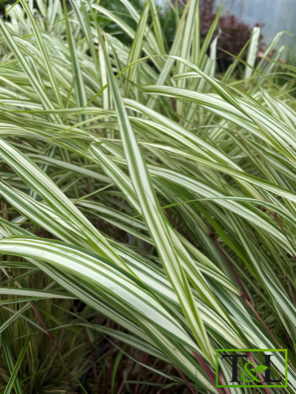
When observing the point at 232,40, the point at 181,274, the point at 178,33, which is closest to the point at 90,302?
the point at 181,274

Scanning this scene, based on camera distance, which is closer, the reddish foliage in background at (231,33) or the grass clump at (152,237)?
the grass clump at (152,237)

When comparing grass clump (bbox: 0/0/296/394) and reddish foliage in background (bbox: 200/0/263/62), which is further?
reddish foliage in background (bbox: 200/0/263/62)

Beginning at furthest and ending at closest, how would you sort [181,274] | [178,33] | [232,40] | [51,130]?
[232,40] → [178,33] → [51,130] → [181,274]

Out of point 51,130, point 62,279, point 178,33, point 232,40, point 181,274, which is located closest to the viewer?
point 181,274

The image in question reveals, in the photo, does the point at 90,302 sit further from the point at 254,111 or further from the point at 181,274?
the point at 254,111

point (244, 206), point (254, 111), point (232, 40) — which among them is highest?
point (232, 40)

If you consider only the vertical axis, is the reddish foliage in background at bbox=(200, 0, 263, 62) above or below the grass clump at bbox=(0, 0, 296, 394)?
above

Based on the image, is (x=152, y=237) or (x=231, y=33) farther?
(x=231, y=33)

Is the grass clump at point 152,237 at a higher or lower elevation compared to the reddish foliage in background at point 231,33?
lower

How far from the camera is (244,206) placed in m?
0.38

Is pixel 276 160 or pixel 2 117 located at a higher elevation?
pixel 2 117

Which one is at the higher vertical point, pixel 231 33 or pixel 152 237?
pixel 231 33

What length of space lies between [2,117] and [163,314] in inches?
16.5

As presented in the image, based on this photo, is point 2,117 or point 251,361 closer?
point 251,361
